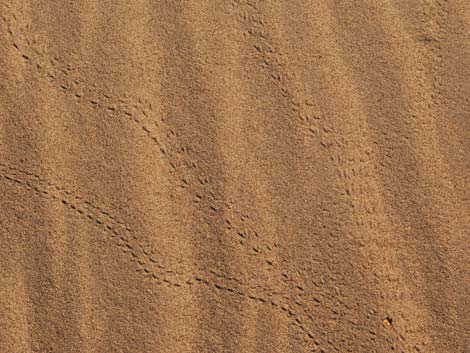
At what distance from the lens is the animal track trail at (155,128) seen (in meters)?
1.88

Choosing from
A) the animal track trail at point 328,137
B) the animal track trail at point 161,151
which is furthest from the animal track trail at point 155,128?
the animal track trail at point 328,137

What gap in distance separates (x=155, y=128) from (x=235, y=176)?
0.70 feet

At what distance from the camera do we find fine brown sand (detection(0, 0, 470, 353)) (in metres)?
1.84

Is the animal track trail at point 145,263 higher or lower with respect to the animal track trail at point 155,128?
lower

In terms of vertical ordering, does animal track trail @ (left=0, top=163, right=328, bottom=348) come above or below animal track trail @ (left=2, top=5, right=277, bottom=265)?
below

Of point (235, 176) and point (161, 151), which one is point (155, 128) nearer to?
point (161, 151)

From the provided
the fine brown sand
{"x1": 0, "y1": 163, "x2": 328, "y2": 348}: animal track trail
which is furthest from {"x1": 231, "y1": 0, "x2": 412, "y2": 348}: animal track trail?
{"x1": 0, "y1": 163, "x2": 328, "y2": 348}: animal track trail

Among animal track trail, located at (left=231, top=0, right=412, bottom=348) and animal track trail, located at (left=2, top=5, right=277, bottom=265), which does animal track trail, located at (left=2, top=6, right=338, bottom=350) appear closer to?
animal track trail, located at (left=2, top=5, right=277, bottom=265)

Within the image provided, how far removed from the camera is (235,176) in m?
1.91

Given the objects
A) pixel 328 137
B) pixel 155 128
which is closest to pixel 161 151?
pixel 155 128

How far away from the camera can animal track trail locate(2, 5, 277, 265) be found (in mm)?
1882

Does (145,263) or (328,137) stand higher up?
(328,137)

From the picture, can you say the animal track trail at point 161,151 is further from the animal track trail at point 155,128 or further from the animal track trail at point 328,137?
the animal track trail at point 328,137

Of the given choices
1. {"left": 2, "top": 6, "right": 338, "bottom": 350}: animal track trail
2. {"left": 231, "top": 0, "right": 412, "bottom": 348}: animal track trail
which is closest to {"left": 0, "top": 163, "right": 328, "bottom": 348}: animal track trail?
{"left": 2, "top": 6, "right": 338, "bottom": 350}: animal track trail
